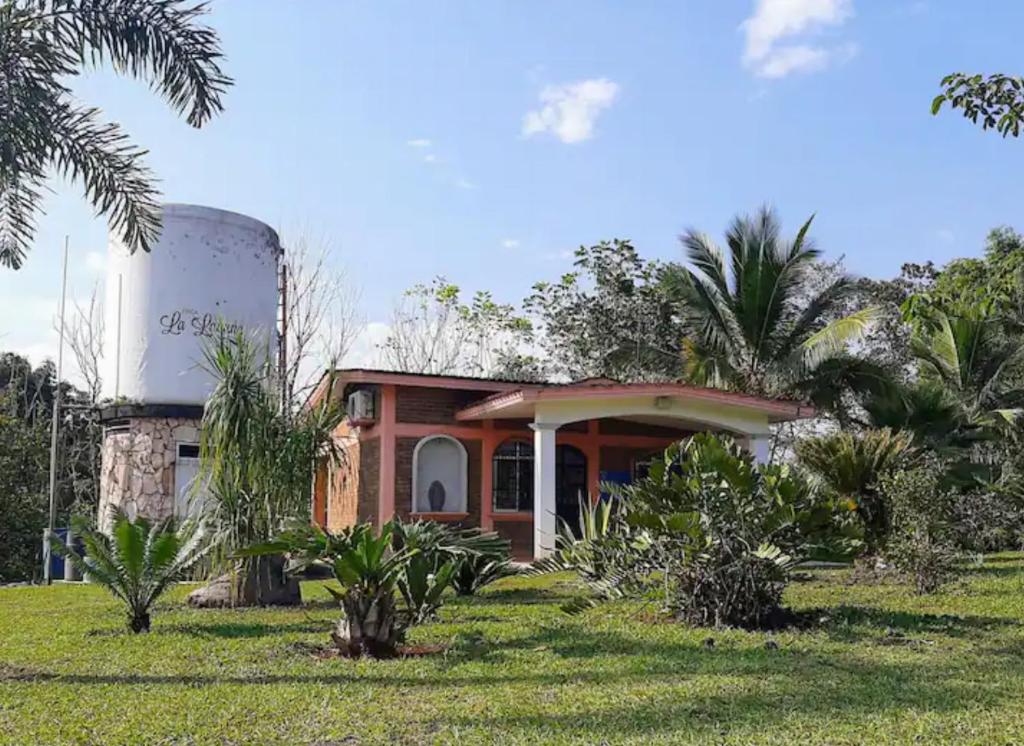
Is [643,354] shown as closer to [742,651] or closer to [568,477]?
[568,477]

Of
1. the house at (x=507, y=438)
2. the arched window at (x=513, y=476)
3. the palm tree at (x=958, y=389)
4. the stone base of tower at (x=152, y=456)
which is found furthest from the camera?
the palm tree at (x=958, y=389)

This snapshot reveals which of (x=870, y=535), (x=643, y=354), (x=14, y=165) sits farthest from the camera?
(x=643, y=354)

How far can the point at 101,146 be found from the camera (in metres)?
8.73

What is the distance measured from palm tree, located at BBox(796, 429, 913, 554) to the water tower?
→ 10863mm

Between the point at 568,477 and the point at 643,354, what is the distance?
6.54 metres

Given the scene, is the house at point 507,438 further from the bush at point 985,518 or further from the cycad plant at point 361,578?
the cycad plant at point 361,578

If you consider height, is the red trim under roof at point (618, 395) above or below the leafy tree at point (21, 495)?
above

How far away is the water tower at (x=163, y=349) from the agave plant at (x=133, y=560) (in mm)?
10004

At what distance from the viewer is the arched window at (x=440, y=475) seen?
16.7m

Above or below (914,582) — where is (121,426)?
above

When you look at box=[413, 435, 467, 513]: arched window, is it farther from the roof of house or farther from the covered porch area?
the roof of house

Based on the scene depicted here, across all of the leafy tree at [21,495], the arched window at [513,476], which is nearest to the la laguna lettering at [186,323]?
the leafy tree at [21,495]

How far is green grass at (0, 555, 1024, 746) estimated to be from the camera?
5.25 metres

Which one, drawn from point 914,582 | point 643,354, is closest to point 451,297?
point 643,354
